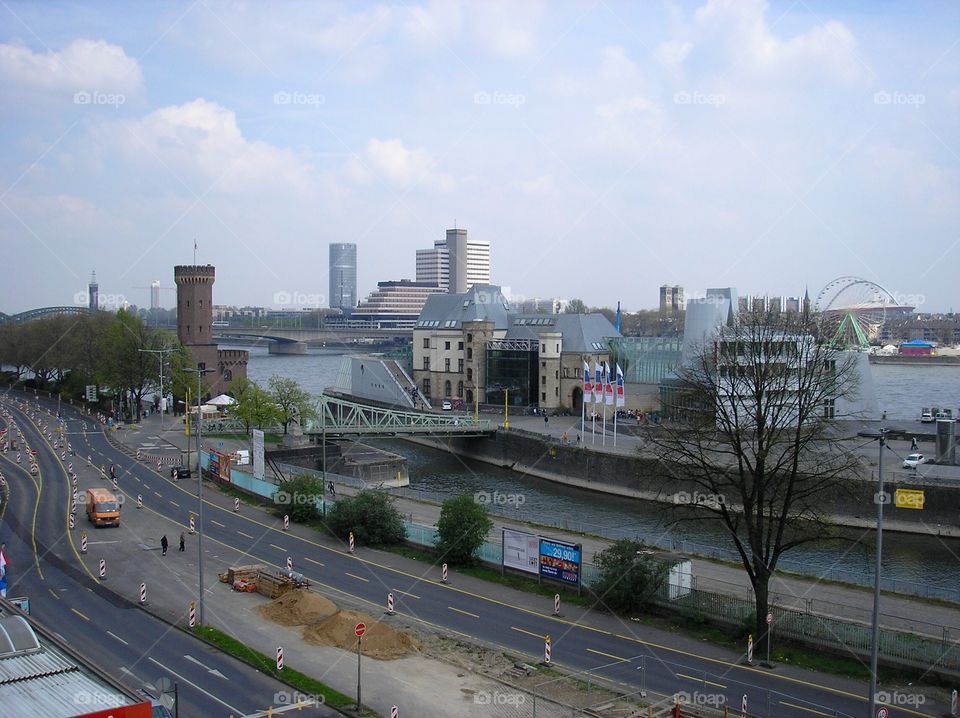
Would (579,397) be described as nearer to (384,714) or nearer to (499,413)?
(499,413)

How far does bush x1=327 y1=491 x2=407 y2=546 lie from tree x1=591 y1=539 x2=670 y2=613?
893 centimetres

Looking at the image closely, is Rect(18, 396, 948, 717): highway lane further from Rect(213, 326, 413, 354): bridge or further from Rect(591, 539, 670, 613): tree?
Rect(213, 326, 413, 354): bridge

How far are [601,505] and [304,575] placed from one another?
72.5 ft

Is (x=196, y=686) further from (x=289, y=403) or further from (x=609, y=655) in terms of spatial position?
(x=289, y=403)

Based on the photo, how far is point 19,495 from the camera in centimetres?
3859

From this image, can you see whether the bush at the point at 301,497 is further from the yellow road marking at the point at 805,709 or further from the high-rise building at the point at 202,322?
the high-rise building at the point at 202,322

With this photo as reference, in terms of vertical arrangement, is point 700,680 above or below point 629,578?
below

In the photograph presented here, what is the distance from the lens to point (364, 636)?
20.3 m

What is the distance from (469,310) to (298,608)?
5408cm

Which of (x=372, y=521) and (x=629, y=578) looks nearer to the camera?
(x=629, y=578)

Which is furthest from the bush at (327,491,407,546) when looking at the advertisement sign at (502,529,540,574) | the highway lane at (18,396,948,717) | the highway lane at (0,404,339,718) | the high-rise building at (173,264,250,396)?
the high-rise building at (173,264,250,396)

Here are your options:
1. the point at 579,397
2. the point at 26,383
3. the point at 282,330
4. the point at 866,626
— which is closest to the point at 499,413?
the point at 579,397

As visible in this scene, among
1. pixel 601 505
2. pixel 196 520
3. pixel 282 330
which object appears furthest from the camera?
pixel 282 330

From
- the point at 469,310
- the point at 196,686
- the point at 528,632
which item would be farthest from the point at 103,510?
the point at 469,310
